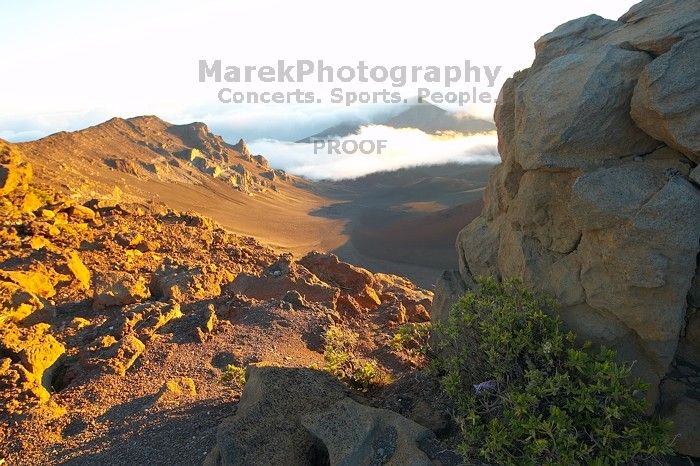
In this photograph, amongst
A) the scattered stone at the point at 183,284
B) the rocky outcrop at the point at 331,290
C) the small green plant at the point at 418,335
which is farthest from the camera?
the rocky outcrop at the point at 331,290

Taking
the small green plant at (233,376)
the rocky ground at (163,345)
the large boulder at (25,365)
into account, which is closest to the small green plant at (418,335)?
the rocky ground at (163,345)

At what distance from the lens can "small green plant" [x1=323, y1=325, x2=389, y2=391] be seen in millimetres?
4496

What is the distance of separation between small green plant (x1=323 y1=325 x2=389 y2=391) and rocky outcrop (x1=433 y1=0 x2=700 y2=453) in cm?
150

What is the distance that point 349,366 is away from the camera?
5008 millimetres

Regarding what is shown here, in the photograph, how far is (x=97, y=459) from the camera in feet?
12.2

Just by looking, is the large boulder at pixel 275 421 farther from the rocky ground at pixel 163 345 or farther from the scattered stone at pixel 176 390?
the scattered stone at pixel 176 390

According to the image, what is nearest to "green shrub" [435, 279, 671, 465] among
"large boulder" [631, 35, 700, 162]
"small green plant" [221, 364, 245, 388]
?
"large boulder" [631, 35, 700, 162]

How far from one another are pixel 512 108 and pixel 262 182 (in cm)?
4036

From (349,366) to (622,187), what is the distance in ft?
9.41

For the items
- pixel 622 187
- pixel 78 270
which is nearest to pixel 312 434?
pixel 622 187

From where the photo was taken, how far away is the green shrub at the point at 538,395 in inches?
111

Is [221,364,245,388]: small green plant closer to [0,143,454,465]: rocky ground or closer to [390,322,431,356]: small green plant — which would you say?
[0,143,454,465]: rocky ground

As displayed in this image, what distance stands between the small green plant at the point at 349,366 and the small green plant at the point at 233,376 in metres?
0.79

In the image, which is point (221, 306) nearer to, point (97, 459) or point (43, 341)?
point (43, 341)
